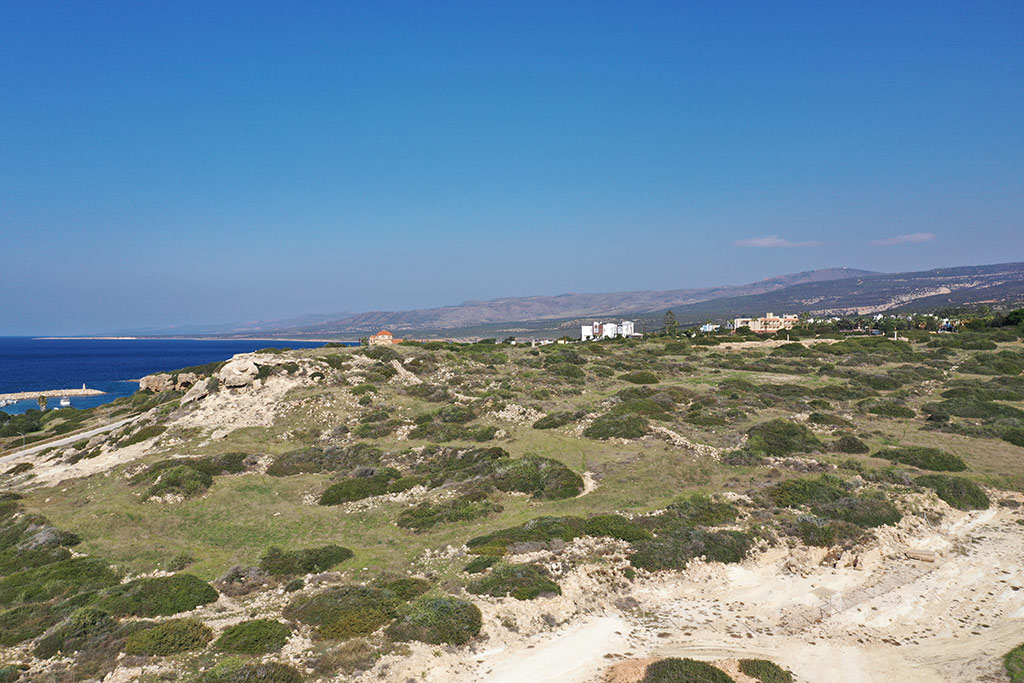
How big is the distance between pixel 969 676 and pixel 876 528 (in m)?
9.19

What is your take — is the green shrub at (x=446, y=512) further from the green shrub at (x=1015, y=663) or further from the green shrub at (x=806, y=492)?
the green shrub at (x=1015, y=663)

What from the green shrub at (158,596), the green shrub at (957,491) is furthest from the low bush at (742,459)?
the green shrub at (158,596)

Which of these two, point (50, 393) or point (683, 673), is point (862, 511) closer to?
point (683, 673)

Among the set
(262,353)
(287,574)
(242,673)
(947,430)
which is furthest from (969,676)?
(262,353)

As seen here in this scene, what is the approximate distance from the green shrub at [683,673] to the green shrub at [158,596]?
15320mm

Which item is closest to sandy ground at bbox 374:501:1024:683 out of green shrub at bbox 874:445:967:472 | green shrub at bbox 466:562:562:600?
green shrub at bbox 466:562:562:600

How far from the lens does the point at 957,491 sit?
1025 inches

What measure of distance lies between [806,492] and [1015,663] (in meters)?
11.1

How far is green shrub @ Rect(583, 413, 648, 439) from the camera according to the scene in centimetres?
3627

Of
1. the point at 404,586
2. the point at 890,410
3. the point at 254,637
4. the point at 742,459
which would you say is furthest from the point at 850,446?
the point at 254,637

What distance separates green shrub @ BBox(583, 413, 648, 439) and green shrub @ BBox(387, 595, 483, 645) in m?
21.6

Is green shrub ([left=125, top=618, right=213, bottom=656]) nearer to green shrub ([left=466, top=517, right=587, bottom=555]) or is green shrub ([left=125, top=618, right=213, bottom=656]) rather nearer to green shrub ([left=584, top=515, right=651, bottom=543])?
green shrub ([left=466, top=517, right=587, bottom=555])

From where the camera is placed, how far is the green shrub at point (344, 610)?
15703 mm

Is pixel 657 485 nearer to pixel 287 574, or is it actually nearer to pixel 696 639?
pixel 696 639
